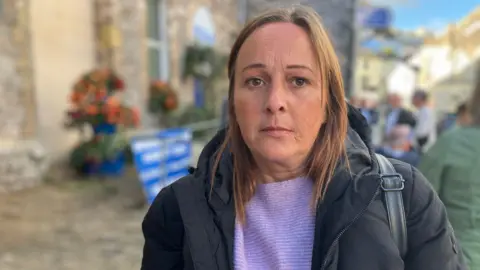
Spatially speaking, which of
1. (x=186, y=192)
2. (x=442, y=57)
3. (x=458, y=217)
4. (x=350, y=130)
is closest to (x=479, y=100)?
(x=458, y=217)

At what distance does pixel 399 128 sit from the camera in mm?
4336

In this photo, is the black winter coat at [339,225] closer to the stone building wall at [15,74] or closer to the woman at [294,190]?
the woman at [294,190]

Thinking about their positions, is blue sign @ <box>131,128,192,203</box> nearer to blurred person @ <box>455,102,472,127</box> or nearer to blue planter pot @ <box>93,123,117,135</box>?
blue planter pot @ <box>93,123,117,135</box>

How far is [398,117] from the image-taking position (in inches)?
215

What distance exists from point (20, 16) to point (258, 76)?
549cm

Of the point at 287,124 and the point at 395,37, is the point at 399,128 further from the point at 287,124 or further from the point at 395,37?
the point at 395,37

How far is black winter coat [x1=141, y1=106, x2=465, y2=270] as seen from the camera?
1.10 m

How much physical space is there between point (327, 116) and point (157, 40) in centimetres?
878

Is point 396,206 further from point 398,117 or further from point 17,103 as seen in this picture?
point 17,103

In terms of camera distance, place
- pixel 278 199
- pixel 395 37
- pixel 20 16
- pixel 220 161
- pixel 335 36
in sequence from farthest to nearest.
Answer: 1. pixel 395 37
2. pixel 20 16
3. pixel 335 36
4. pixel 220 161
5. pixel 278 199

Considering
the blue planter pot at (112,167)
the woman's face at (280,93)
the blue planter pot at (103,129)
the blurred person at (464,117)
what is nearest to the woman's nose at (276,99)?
the woman's face at (280,93)

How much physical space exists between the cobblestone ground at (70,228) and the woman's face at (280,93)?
2.97 m

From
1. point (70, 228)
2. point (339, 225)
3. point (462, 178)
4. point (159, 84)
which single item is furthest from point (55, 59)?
point (339, 225)

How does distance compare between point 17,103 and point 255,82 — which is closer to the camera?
point 255,82
